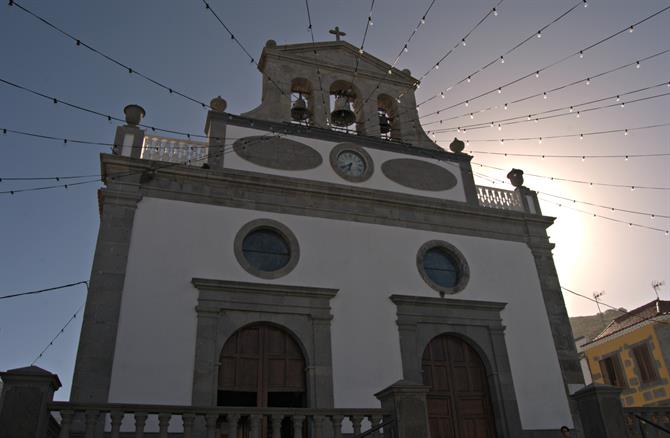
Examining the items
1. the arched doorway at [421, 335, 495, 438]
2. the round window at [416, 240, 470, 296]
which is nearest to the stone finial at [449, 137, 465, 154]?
the round window at [416, 240, 470, 296]

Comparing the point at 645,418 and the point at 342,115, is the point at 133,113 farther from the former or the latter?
the point at 645,418

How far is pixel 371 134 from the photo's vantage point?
527 inches

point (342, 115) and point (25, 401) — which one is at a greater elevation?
point (342, 115)

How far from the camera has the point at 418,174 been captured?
1312 cm

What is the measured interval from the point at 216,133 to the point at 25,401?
6734mm

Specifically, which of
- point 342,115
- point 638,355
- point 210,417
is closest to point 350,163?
point 342,115

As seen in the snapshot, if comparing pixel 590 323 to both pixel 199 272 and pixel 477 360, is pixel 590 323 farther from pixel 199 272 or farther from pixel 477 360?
pixel 199 272

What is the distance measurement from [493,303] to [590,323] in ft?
141

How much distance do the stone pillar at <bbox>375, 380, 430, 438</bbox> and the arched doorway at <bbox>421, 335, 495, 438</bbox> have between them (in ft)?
11.6

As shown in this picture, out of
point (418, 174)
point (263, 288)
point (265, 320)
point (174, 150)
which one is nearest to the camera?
point (265, 320)

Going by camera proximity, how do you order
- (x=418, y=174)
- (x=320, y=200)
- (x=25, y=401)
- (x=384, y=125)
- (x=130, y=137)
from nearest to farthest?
(x=25, y=401) → (x=130, y=137) → (x=320, y=200) → (x=418, y=174) → (x=384, y=125)

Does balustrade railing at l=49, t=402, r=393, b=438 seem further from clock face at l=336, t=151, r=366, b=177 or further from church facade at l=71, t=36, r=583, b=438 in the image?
clock face at l=336, t=151, r=366, b=177

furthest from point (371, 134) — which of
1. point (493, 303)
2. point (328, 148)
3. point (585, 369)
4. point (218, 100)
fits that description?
point (585, 369)

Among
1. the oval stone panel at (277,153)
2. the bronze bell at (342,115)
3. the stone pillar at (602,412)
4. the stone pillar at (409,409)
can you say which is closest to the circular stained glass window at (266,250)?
the oval stone panel at (277,153)
